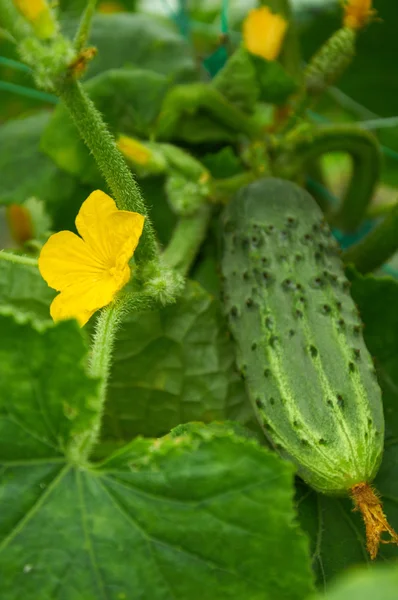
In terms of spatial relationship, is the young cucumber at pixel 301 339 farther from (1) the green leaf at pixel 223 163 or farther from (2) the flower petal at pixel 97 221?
(2) the flower petal at pixel 97 221

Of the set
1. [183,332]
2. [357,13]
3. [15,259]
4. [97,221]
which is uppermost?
[357,13]

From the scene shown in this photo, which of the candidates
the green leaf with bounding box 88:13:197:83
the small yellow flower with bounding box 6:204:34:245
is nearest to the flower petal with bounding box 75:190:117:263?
the small yellow flower with bounding box 6:204:34:245

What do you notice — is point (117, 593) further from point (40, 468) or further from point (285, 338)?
point (285, 338)

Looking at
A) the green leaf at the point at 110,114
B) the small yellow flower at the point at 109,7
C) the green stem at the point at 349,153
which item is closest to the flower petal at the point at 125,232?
the green leaf at the point at 110,114

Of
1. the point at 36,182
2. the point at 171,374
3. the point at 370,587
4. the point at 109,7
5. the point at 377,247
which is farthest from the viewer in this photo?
the point at 109,7

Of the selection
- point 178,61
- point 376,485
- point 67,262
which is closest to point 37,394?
point 67,262

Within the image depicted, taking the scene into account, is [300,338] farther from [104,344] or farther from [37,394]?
[37,394]

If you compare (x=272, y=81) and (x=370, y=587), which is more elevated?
(x=370, y=587)

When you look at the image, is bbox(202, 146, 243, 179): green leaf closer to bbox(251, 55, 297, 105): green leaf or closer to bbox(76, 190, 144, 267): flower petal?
bbox(251, 55, 297, 105): green leaf
